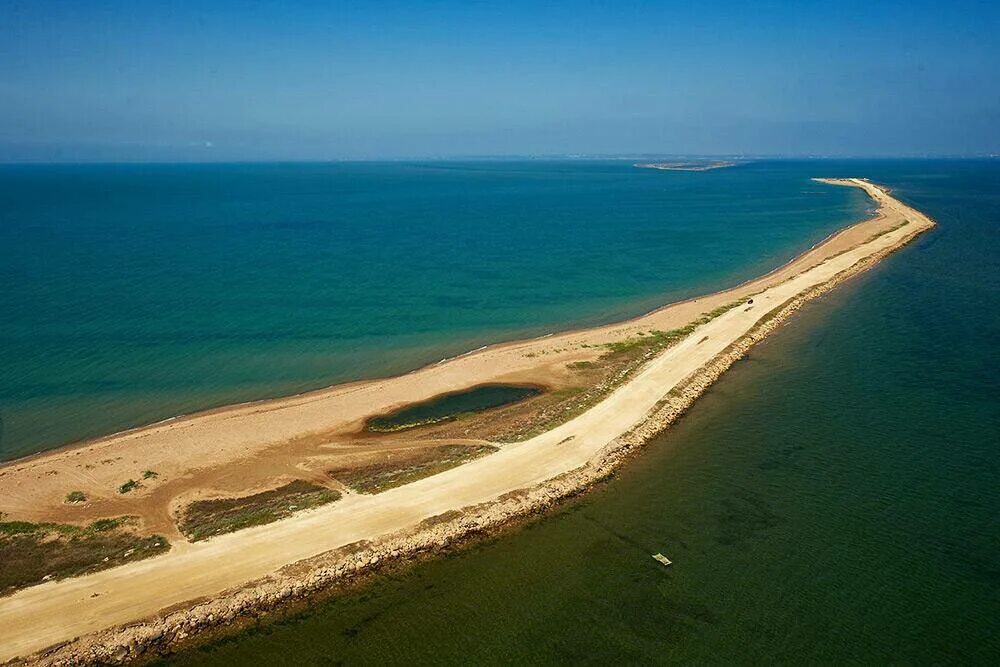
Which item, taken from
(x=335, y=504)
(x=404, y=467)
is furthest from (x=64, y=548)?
(x=404, y=467)

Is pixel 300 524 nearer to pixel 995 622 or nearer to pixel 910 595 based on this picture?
pixel 910 595

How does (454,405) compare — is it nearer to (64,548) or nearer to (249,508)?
(249,508)

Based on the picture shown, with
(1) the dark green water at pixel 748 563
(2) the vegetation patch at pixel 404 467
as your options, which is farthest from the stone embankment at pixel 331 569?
(2) the vegetation patch at pixel 404 467

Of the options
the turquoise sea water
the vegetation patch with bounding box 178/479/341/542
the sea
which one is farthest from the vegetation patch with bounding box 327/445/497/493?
the turquoise sea water

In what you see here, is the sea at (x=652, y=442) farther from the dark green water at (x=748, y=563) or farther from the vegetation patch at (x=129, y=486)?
the vegetation patch at (x=129, y=486)

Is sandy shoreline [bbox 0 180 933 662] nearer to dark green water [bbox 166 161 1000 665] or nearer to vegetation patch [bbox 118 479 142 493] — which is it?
vegetation patch [bbox 118 479 142 493]

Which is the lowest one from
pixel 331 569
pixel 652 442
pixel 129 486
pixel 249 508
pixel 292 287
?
pixel 331 569

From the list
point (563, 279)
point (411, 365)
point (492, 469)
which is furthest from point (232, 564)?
point (563, 279)
